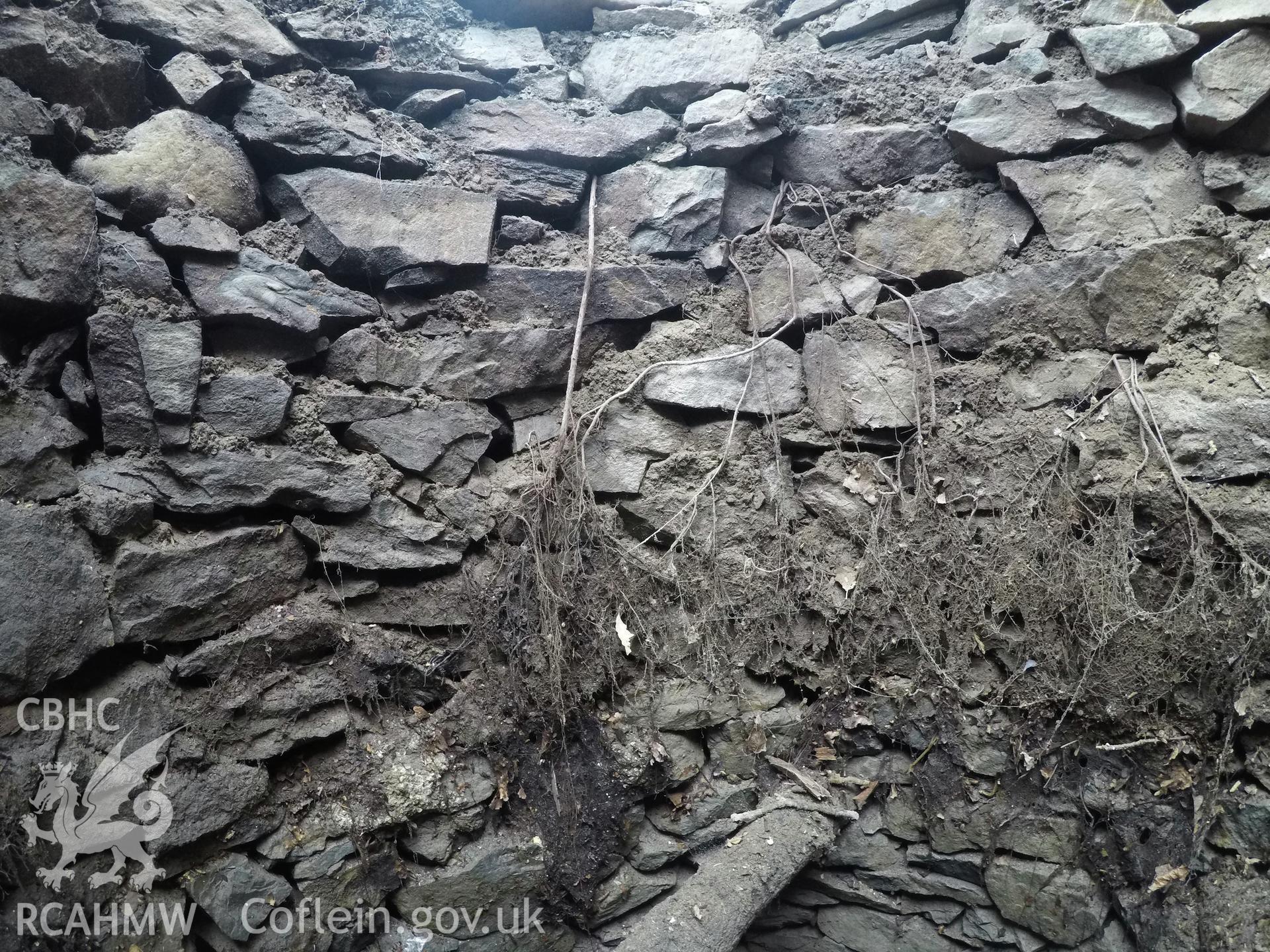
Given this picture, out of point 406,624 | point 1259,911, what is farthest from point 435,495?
point 1259,911

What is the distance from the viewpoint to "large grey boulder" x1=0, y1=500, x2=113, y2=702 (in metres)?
2.23

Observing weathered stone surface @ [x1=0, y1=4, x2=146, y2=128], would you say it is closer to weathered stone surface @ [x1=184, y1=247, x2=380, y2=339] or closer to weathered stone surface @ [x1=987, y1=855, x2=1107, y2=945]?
weathered stone surface @ [x1=184, y1=247, x2=380, y2=339]

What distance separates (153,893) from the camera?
2322 millimetres

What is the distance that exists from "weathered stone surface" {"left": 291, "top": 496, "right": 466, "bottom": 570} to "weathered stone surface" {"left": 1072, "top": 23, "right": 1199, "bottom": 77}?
3.14 m

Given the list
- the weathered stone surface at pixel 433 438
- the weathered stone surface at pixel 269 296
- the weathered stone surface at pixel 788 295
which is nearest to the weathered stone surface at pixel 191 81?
the weathered stone surface at pixel 269 296

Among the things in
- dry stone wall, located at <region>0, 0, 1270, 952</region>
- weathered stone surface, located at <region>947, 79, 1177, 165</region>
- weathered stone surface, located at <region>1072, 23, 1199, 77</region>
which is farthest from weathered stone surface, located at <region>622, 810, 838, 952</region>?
weathered stone surface, located at <region>1072, 23, 1199, 77</region>

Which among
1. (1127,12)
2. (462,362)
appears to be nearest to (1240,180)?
(1127,12)

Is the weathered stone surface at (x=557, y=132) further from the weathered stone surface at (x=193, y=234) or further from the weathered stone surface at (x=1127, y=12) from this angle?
the weathered stone surface at (x=1127, y=12)

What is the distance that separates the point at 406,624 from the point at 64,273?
1.59 m

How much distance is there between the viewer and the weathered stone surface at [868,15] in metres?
3.75

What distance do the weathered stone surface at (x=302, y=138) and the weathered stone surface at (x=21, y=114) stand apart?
0.64m

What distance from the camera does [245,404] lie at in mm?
2811

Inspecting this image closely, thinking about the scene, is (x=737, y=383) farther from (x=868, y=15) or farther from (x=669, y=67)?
(x=868, y=15)

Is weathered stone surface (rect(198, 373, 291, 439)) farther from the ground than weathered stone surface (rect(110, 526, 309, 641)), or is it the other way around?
weathered stone surface (rect(198, 373, 291, 439))
